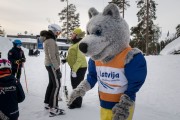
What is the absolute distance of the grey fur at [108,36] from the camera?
8.30ft

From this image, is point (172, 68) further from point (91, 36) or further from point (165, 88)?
point (91, 36)

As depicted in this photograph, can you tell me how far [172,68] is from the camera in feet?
36.5

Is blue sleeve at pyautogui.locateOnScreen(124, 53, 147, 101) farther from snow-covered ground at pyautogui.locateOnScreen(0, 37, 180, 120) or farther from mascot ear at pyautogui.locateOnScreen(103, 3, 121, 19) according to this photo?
snow-covered ground at pyautogui.locateOnScreen(0, 37, 180, 120)

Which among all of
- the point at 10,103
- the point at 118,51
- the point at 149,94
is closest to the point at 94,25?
the point at 118,51

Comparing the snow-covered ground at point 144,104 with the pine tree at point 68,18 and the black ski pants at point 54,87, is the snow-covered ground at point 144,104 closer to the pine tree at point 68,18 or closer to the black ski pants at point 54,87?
the black ski pants at point 54,87

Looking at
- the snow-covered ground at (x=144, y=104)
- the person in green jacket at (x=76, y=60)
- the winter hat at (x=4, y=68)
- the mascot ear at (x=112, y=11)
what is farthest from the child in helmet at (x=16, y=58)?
the mascot ear at (x=112, y=11)

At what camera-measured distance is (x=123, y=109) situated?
7.86 ft

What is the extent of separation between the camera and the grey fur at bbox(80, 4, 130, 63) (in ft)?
8.30

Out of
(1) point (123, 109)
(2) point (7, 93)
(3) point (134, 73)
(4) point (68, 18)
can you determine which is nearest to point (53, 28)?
(2) point (7, 93)

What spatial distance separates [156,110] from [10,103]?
12.3 feet

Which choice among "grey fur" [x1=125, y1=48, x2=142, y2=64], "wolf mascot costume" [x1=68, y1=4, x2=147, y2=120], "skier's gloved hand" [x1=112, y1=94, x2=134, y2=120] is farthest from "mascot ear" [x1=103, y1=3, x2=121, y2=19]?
"skier's gloved hand" [x1=112, y1=94, x2=134, y2=120]

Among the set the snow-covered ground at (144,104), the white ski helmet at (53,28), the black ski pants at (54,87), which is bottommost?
the snow-covered ground at (144,104)

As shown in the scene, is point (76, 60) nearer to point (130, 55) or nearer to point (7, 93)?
point (7, 93)

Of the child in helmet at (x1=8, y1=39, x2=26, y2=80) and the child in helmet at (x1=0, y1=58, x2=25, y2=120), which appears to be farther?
the child in helmet at (x1=8, y1=39, x2=26, y2=80)
